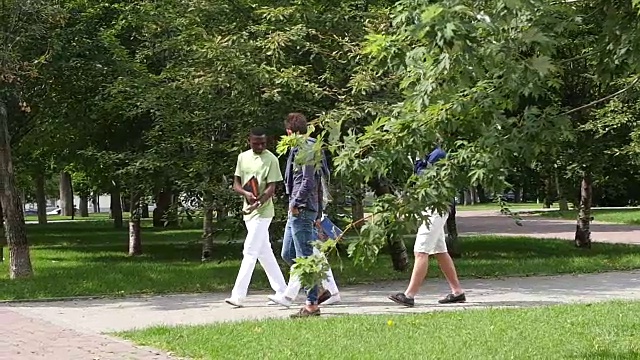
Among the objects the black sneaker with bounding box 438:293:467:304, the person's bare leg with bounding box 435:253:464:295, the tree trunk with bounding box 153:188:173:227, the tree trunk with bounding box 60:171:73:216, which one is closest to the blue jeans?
the person's bare leg with bounding box 435:253:464:295

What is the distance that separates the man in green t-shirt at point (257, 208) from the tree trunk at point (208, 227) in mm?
2846

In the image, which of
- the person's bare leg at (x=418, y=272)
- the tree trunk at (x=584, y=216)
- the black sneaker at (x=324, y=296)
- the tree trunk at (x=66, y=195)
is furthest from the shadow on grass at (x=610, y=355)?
the tree trunk at (x=66, y=195)

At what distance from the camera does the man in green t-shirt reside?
9633 millimetres

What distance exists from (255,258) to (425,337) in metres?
2.97

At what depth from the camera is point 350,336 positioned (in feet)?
23.9

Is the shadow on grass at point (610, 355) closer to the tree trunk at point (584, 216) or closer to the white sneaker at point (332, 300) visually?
the white sneaker at point (332, 300)

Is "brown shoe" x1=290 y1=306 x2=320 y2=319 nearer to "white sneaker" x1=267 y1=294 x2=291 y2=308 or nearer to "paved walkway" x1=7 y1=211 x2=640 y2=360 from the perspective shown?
"paved walkway" x1=7 y1=211 x2=640 y2=360

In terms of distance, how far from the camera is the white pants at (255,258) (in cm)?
959

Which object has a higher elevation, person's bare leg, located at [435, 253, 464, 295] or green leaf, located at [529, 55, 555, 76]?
green leaf, located at [529, 55, 555, 76]

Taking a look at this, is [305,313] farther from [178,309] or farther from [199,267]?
[199,267]

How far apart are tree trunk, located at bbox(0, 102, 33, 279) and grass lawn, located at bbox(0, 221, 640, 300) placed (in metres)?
0.24

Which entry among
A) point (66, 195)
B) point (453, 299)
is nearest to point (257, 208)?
point (453, 299)

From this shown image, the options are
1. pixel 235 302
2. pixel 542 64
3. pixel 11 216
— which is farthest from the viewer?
pixel 11 216

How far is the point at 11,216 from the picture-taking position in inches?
491
